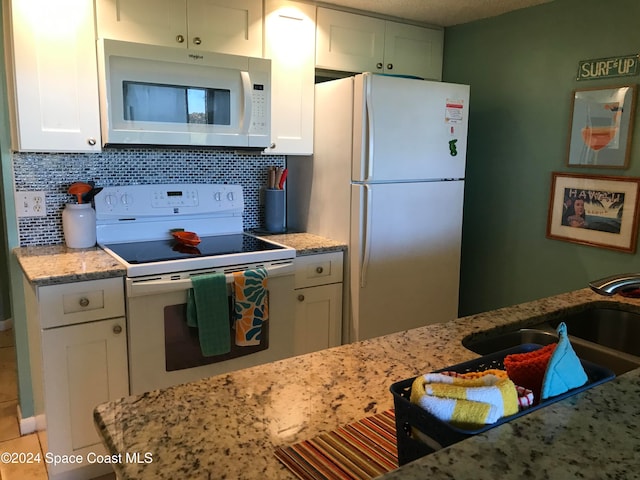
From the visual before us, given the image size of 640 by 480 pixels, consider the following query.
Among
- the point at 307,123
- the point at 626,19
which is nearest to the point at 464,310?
the point at 307,123

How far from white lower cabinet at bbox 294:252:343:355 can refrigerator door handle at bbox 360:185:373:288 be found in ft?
0.45

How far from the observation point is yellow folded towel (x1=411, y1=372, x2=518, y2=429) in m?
0.74

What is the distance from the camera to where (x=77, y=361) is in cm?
212

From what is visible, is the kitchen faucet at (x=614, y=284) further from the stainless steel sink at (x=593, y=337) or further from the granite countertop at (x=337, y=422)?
the stainless steel sink at (x=593, y=337)

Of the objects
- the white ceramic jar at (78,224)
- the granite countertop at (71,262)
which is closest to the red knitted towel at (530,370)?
the granite countertop at (71,262)

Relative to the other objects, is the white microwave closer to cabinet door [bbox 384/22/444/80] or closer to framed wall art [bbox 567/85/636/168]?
cabinet door [bbox 384/22/444/80]

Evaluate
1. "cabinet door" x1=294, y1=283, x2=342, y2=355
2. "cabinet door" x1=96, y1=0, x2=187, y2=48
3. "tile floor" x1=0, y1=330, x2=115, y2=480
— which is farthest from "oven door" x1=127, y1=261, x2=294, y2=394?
"cabinet door" x1=96, y1=0, x2=187, y2=48

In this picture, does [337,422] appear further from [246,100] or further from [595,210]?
[595,210]

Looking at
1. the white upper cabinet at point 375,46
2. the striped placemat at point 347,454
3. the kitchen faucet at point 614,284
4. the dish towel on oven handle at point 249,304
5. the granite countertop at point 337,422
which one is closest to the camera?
the granite countertop at point 337,422

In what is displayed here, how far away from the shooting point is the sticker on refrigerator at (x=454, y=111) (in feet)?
9.29

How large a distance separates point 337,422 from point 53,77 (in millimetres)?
1984

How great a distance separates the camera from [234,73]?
8.41ft

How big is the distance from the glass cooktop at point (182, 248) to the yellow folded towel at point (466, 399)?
1740 mm

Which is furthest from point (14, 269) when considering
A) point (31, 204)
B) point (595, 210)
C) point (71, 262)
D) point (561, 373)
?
point (595, 210)
